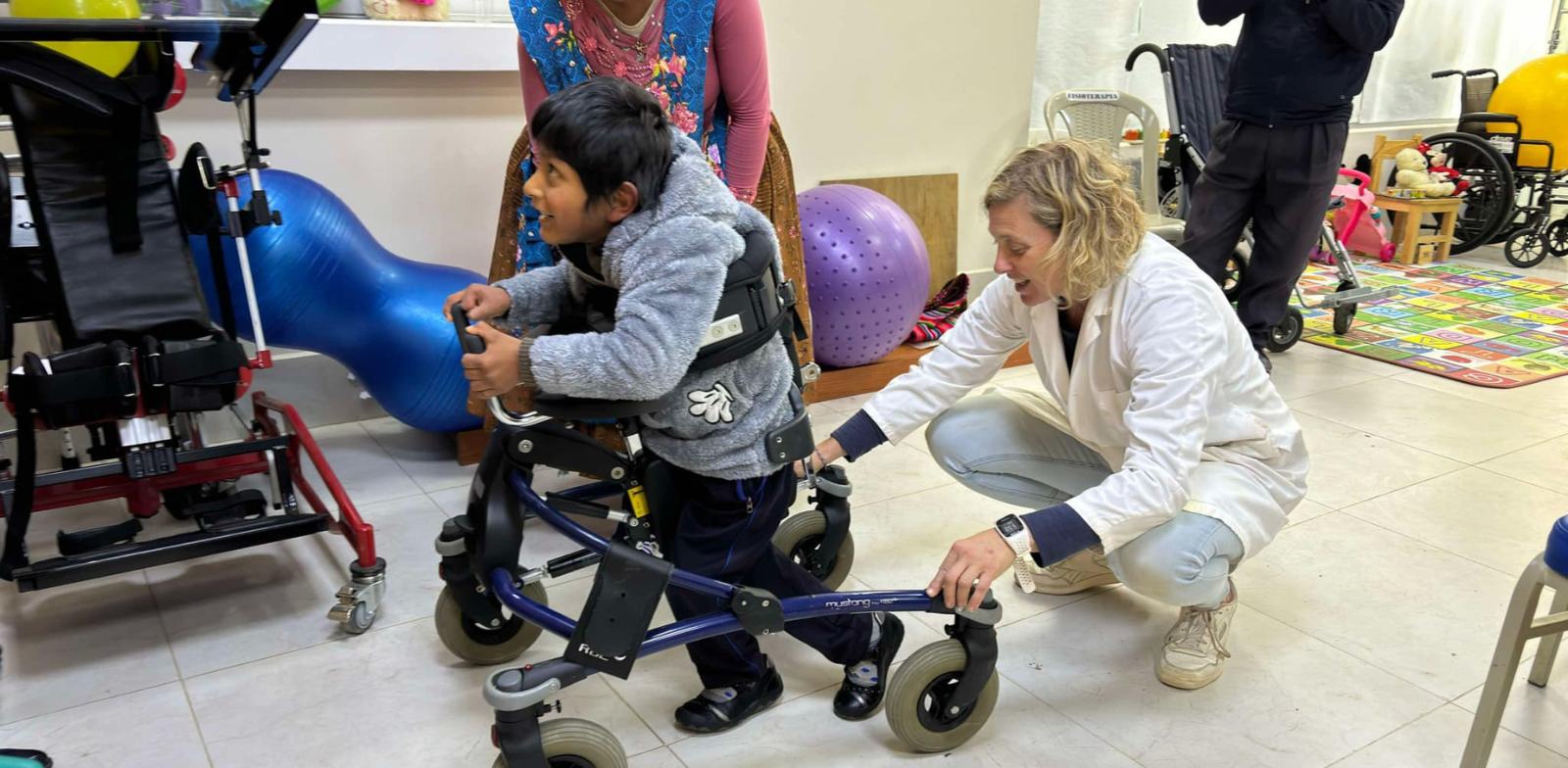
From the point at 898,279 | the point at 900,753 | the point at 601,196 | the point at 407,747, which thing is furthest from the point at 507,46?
the point at 900,753

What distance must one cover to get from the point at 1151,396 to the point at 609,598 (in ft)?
2.56

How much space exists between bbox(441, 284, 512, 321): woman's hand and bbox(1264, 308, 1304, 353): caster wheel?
9.99 ft

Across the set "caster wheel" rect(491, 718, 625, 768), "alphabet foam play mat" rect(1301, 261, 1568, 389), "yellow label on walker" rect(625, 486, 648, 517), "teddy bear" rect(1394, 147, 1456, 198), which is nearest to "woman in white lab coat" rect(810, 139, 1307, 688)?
"yellow label on walker" rect(625, 486, 648, 517)

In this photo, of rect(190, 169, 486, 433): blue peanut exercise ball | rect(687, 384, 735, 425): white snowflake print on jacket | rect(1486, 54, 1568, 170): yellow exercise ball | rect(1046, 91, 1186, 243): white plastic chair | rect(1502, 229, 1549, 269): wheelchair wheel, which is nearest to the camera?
rect(687, 384, 735, 425): white snowflake print on jacket

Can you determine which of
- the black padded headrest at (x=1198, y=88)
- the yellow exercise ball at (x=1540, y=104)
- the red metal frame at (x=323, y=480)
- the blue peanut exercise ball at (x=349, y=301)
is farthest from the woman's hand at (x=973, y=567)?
the yellow exercise ball at (x=1540, y=104)

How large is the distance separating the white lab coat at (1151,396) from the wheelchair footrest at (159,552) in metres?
1.05

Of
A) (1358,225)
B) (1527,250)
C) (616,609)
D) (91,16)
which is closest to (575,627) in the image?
(616,609)

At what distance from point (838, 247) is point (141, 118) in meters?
1.73

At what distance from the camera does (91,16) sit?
197 centimetres

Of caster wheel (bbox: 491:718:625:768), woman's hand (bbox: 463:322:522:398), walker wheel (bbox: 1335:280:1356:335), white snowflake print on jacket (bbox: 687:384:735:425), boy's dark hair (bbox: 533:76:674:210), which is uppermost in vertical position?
boy's dark hair (bbox: 533:76:674:210)

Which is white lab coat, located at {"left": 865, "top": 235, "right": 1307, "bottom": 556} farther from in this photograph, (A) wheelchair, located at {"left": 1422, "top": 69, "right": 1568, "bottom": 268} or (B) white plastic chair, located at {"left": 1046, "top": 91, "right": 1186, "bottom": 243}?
(A) wheelchair, located at {"left": 1422, "top": 69, "right": 1568, "bottom": 268}

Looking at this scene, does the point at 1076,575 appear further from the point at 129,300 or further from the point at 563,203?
the point at 129,300

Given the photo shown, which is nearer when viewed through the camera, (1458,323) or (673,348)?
(673,348)

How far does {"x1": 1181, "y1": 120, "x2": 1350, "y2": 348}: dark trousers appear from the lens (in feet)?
9.95
